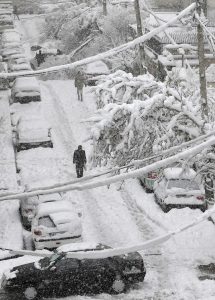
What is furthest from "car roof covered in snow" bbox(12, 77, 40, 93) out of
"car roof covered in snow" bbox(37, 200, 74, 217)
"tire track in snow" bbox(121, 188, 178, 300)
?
"car roof covered in snow" bbox(37, 200, 74, 217)

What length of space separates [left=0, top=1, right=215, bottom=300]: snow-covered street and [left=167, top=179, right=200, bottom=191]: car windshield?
783 mm

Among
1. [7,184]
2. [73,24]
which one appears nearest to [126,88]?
[7,184]

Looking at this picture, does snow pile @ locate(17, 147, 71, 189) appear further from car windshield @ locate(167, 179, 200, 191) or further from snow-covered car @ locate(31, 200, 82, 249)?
snow-covered car @ locate(31, 200, 82, 249)

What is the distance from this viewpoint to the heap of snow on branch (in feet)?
50.9

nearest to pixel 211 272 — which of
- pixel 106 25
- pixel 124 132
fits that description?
pixel 124 132

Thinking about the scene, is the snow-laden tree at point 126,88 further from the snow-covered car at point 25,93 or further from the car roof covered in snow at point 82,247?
the snow-covered car at point 25,93

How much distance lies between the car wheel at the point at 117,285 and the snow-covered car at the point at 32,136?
13.3m

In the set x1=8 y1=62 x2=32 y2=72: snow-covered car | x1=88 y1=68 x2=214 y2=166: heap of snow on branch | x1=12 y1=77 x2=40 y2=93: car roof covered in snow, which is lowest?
x1=8 y1=62 x2=32 y2=72: snow-covered car

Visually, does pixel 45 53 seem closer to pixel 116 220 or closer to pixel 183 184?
pixel 183 184

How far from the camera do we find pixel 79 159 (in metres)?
24.6

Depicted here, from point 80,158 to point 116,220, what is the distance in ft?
14.4

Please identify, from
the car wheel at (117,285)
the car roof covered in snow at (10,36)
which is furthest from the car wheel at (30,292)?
the car roof covered in snow at (10,36)

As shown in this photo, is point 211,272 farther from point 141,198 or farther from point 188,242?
point 141,198

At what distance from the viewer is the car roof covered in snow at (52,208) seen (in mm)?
18844
